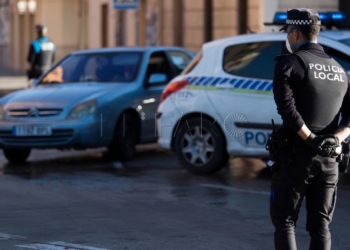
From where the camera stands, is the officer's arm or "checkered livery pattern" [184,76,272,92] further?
"checkered livery pattern" [184,76,272,92]

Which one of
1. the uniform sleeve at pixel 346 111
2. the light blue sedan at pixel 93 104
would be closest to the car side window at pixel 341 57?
the light blue sedan at pixel 93 104

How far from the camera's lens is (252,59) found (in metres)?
10.7

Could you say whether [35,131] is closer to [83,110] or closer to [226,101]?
[83,110]

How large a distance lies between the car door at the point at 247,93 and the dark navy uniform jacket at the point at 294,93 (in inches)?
188

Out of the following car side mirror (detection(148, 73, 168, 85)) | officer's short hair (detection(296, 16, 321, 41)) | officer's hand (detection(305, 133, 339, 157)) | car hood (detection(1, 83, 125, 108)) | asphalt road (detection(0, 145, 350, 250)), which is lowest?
asphalt road (detection(0, 145, 350, 250))

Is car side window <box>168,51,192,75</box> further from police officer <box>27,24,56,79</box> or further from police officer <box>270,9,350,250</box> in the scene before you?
police officer <box>270,9,350,250</box>

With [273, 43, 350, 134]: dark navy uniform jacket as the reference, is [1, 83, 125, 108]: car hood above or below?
below

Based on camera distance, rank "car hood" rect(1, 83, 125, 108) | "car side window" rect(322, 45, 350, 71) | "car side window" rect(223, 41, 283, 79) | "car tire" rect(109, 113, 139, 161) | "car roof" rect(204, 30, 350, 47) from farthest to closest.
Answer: "car tire" rect(109, 113, 139, 161), "car hood" rect(1, 83, 125, 108), "car side window" rect(223, 41, 283, 79), "car roof" rect(204, 30, 350, 47), "car side window" rect(322, 45, 350, 71)

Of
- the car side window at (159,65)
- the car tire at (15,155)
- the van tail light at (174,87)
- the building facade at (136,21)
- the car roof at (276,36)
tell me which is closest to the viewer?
the car roof at (276,36)

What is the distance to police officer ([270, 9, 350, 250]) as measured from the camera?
5.26 meters

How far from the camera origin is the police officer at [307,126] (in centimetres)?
526

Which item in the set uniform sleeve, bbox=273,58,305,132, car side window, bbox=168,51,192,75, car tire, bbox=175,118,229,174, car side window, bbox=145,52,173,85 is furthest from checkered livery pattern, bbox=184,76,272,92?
uniform sleeve, bbox=273,58,305,132

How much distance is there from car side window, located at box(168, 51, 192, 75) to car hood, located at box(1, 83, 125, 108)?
1.28m

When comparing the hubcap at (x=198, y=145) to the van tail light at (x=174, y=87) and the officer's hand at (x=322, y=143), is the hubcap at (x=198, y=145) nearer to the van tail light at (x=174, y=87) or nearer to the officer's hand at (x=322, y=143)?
the van tail light at (x=174, y=87)
